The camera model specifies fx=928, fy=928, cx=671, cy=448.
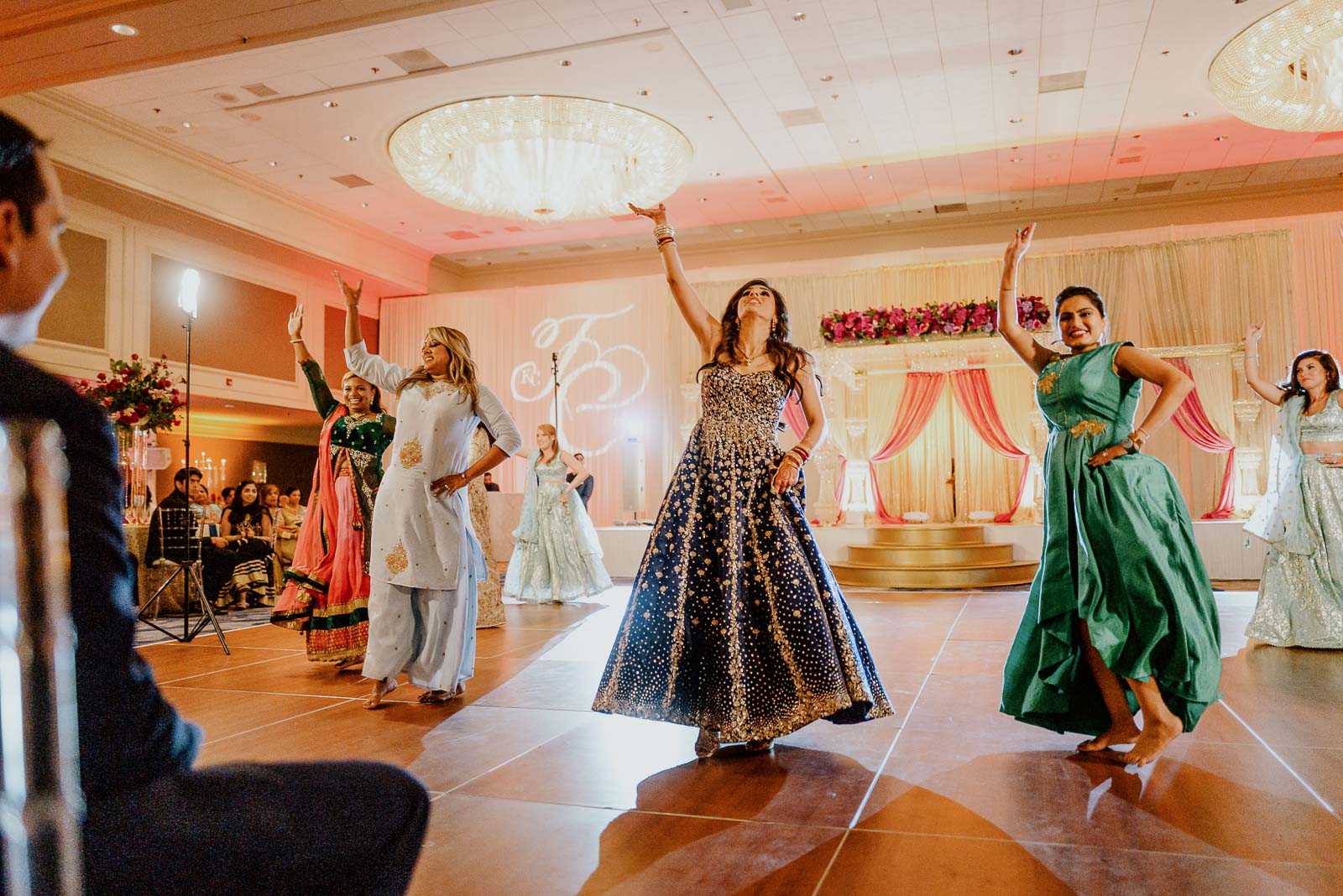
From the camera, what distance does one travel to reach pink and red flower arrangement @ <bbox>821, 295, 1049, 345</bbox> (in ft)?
33.8

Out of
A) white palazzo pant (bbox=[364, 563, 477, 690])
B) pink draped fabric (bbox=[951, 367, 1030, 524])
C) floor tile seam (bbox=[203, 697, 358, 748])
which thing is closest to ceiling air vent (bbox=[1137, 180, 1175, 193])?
pink draped fabric (bbox=[951, 367, 1030, 524])

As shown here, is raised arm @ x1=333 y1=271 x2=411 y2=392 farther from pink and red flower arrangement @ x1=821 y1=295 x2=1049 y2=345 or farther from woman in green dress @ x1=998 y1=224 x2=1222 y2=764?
pink and red flower arrangement @ x1=821 y1=295 x2=1049 y2=345

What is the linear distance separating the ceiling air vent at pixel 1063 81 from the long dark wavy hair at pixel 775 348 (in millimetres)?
7212

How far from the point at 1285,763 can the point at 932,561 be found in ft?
21.4

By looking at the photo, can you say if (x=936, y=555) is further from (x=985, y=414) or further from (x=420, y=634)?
(x=420, y=634)

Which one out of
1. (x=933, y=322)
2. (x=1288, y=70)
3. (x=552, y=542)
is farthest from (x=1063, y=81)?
(x=552, y=542)

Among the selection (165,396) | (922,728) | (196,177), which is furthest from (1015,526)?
(196,177)

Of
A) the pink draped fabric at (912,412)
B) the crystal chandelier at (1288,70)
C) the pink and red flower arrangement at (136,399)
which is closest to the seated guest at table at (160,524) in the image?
the pink and red flower arrangement at (136,399)

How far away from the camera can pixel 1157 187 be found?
39.1 ft

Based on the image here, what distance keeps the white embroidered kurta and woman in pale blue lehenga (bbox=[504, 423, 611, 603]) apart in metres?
3.75

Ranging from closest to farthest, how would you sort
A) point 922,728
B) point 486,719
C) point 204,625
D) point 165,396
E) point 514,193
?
point 922,728 < point 486,719 < point 204,625 < point 165,396 < point 514,193

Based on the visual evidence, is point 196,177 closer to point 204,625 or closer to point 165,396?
point 165,396

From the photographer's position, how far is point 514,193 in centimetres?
1003

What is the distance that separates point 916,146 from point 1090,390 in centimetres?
864
